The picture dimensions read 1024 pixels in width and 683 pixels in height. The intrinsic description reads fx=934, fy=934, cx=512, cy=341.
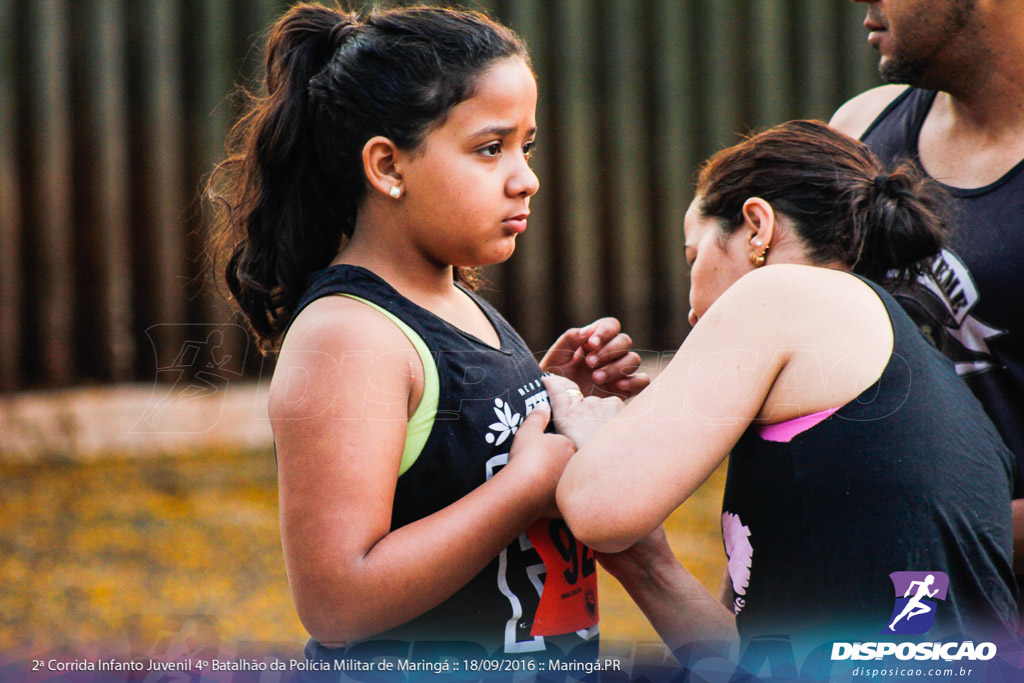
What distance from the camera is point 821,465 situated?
1.42 m

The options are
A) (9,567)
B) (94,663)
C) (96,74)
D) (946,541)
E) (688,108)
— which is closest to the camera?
(946,541)

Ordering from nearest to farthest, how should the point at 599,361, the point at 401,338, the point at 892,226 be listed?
the point at 401,338 → the point at 892,226 → the point at 599,361

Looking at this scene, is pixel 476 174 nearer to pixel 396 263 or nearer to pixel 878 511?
pixel 396 263

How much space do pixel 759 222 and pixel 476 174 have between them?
506mm

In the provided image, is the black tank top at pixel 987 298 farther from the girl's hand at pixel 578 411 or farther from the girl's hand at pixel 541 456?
the girl's hand at pixel 541 456

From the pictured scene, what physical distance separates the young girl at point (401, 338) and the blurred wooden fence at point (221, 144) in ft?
10.9

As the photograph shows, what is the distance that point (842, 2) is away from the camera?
17.6 feet

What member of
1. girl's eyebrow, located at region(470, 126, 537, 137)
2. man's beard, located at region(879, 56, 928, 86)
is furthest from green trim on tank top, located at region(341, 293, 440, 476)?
man's beard, located at region(879, 56, 928, 86)

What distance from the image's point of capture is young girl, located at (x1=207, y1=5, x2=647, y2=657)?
1420 mm

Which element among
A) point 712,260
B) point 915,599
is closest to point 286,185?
point 712,260

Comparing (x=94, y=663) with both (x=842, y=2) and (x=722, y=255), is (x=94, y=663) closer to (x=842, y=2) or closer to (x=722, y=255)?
(x=722, y=255)

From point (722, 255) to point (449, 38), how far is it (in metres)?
0.63

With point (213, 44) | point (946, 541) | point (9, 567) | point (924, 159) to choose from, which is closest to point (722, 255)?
point (946, 541)

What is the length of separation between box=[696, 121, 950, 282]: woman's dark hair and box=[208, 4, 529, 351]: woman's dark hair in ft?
1.62
